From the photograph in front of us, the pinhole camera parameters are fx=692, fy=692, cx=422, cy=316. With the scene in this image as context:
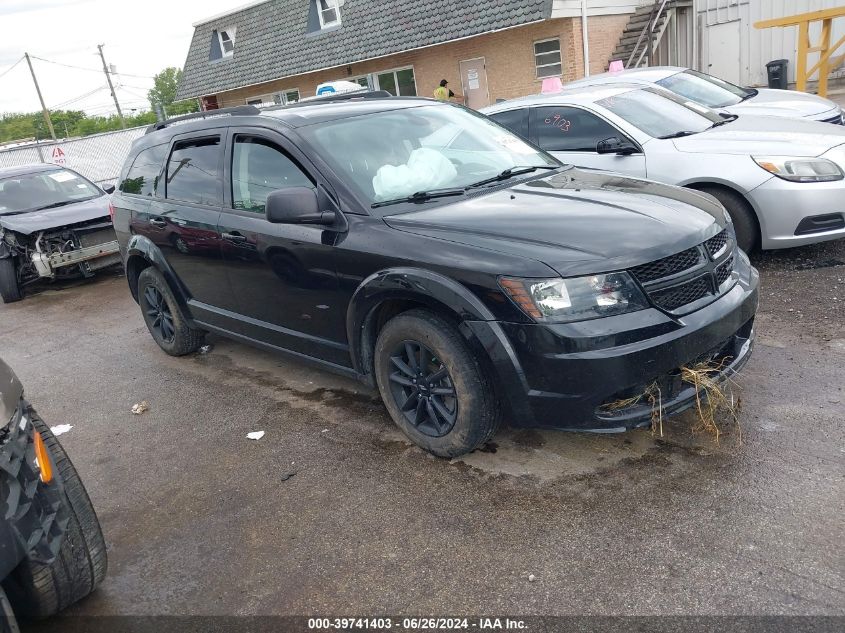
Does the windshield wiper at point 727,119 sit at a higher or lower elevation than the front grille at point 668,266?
higher

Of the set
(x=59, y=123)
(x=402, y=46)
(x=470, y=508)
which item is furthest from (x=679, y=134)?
(x=59, y=123)

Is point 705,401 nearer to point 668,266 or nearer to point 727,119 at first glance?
point 668,266

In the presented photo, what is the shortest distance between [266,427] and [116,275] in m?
6.60

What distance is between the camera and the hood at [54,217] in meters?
8.71

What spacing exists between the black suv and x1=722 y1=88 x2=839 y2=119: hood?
464cm

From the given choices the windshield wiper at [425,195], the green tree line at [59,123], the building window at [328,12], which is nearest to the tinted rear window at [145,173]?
the windshield wiper at [425,195]

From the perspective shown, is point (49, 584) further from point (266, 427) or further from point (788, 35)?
point (788, 35)

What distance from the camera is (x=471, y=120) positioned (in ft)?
15.3

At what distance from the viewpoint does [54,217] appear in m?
8.96

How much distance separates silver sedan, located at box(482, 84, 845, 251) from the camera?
18.2 ft

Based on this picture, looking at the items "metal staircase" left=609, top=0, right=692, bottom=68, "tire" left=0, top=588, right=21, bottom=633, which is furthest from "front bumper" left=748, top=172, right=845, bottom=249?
"metal staircase" left=609, top=0, right=692, bottom=68

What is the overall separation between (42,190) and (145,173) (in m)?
5.51

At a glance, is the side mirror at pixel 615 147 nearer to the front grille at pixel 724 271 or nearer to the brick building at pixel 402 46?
the front grille at pixel 724 271

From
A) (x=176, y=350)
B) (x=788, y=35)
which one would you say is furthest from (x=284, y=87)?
(x=176, y=350)
